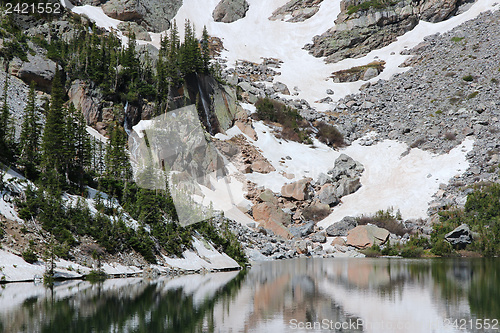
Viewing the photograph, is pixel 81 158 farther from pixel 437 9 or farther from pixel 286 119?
pixel 437 9

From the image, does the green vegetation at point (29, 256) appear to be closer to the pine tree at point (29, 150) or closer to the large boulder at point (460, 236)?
the pine tree at point (29, 150)

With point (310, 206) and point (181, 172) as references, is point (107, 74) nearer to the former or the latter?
point (181, 172)

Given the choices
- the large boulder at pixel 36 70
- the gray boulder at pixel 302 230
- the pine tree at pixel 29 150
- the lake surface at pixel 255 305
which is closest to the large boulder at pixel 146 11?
the large boulder at pixel 36 70

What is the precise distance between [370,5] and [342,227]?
82229 mm

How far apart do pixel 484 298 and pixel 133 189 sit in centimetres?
2914

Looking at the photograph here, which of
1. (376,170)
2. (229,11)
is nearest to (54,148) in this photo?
(376,170)

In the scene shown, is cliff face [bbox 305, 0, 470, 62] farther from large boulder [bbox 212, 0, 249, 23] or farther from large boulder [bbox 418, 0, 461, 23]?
large boulder [bbox 212, 0, 249, 23]

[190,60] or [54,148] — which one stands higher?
[190,60]

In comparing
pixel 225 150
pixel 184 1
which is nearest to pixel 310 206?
pixel 225 150

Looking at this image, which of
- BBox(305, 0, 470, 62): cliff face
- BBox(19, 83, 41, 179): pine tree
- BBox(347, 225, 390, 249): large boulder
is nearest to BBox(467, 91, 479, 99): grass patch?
BBox(347, 225, 390, 249): large boulder

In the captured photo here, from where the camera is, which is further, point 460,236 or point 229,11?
point 229,11

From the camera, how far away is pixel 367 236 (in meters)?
61.4

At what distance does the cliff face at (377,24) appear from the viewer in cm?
12012

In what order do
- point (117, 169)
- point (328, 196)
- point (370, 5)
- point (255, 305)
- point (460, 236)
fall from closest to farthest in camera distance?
point (255, 305)
point (117, 169)
point (460, 236)
point (328, 196)
point (370, 5)
